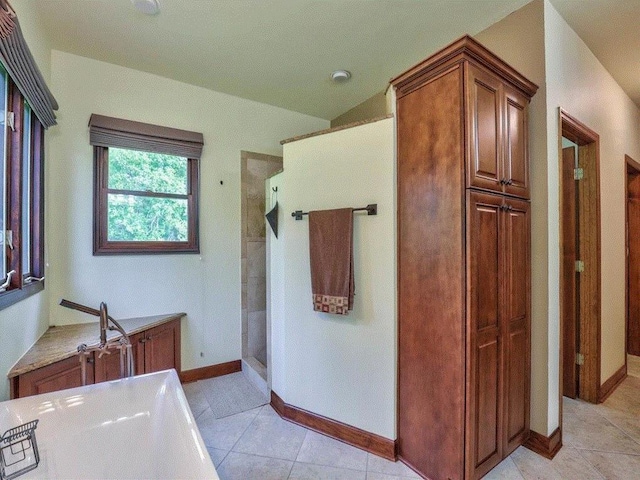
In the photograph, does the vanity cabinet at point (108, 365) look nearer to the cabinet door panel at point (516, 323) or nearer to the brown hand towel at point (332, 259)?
the brown hand towel at point (332, 259)

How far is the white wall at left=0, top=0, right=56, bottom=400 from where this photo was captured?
61.2 inches

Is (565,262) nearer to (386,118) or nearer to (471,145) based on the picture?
(471,145)

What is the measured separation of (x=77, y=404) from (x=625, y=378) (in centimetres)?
431

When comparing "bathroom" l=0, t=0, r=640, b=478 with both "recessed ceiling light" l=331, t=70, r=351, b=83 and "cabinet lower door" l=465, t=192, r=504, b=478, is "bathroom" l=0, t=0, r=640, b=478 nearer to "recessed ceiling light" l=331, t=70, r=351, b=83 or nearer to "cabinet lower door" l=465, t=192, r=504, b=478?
"recessed ceiling light" l=331, t=70, r=351, b=83

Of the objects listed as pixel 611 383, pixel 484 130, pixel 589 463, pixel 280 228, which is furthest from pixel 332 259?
pixel 611 383

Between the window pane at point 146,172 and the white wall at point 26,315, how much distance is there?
46cm

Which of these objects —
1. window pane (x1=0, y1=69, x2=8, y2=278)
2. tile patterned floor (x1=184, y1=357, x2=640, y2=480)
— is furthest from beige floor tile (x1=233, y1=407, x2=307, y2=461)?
window pane (x1=0, y1=69, x2=8, y2=278)

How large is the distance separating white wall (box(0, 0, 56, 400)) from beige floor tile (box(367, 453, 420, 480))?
197cm

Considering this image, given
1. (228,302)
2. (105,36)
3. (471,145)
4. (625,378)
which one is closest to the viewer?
(471,145)

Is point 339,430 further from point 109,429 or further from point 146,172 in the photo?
point 146,172

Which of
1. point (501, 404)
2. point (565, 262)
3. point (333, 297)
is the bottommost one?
point (501, 404)

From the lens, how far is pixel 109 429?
1.44 metres

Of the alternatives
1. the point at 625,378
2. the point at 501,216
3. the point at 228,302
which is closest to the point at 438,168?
the point at 501,216

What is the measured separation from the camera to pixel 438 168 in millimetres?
1693
